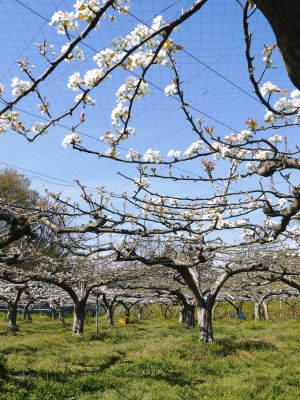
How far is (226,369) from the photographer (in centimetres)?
1005

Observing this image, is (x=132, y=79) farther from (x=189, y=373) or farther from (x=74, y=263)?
(x=74, y=263)

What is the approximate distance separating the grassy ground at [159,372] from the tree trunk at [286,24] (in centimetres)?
700

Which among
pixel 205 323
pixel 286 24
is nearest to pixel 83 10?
pixel 286 24

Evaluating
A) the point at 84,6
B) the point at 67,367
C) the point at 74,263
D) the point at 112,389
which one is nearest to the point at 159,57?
the point at 84,6

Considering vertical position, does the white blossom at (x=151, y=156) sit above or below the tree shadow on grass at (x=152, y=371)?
above

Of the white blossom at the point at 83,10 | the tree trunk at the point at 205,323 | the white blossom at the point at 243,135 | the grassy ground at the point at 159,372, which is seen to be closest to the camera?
the white blossom at the point at 83,10

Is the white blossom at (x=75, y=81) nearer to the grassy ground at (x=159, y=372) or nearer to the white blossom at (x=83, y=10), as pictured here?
the white blossom at (x=83, y=10)

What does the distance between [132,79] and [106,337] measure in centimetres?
1726

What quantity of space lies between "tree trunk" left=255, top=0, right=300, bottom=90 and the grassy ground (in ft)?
23.0

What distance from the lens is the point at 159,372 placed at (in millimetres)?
9562

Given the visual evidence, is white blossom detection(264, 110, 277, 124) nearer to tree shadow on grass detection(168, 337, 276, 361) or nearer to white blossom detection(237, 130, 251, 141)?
white blossom detection(237, 130, 251, 141)

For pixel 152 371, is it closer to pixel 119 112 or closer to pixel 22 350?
pixel 22 350

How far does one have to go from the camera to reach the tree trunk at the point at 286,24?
64.1 inches

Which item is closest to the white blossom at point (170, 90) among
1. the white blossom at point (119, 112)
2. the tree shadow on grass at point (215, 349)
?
the white blossom at point (119, 112)
